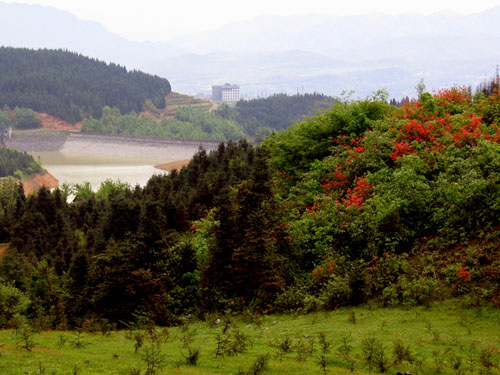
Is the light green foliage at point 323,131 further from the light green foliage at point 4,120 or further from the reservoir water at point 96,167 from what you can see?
the light green foliage at point 4,120

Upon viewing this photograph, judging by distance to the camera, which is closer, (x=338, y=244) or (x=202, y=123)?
(x=338, y=244)

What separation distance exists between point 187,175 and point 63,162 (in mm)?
82967

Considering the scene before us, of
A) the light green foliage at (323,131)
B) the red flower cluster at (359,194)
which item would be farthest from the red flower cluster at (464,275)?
the light green foliage at (323,131)

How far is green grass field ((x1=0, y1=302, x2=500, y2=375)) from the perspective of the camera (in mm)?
11047

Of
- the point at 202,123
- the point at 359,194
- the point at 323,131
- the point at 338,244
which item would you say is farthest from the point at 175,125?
the point at 338,244

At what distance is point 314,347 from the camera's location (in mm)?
12812

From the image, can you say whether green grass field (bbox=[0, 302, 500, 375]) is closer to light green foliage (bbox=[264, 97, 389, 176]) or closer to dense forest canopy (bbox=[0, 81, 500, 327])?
dense forest canopy (bbox=[0, 81, 500, 327])

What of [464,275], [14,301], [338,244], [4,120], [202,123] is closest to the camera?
[464,275]

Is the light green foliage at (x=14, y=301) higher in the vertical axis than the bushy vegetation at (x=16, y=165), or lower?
lower

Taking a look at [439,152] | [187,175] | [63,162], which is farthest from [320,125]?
[63,162]

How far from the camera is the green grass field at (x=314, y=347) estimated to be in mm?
11047

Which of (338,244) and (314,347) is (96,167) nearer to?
(338,244)

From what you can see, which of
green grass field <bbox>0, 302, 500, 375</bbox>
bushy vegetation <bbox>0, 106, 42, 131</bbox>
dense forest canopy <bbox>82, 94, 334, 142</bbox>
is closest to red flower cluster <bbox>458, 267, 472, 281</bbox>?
green grass field <bbox>0, 302, 500, 375</bbox>

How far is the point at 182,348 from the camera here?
42.9 ft
